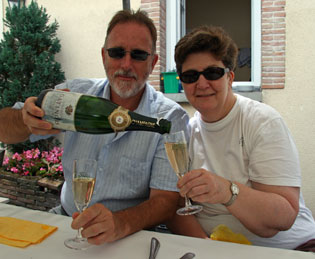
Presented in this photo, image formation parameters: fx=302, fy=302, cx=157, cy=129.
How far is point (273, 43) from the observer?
12.0 feet

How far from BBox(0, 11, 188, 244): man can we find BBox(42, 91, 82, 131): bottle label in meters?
0.36

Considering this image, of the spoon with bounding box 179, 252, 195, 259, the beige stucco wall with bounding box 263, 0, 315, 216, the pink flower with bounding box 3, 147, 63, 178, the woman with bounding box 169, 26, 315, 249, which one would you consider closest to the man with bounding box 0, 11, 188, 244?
the woman with bounding box 169, 26, 315, 249

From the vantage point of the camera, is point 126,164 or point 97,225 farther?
point 126,164

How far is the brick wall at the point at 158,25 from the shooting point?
3980 mm

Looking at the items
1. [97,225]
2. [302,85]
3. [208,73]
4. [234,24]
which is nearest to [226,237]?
[97,225]

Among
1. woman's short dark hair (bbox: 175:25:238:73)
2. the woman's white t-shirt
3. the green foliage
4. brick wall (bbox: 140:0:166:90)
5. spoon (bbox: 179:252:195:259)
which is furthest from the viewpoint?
the green foliage

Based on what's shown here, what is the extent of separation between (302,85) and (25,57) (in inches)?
148

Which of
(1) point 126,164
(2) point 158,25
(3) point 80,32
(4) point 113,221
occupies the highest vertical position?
(3) point 80,32

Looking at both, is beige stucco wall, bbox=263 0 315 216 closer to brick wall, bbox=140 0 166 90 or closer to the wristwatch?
brick wall, bbox=140 0 166 90

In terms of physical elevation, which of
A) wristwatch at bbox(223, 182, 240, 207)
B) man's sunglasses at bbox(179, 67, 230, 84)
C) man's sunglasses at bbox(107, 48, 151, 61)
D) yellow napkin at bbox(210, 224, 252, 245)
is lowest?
yellow napkin at bbox(210, 224, 252, 245)

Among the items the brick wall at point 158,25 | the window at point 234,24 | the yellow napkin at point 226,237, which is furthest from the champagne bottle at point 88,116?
the brick wall at point 158,25

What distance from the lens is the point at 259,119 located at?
4.80 ft

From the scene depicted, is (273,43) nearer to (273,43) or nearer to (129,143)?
(273,43)

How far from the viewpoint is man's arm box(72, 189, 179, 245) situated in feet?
3.38
